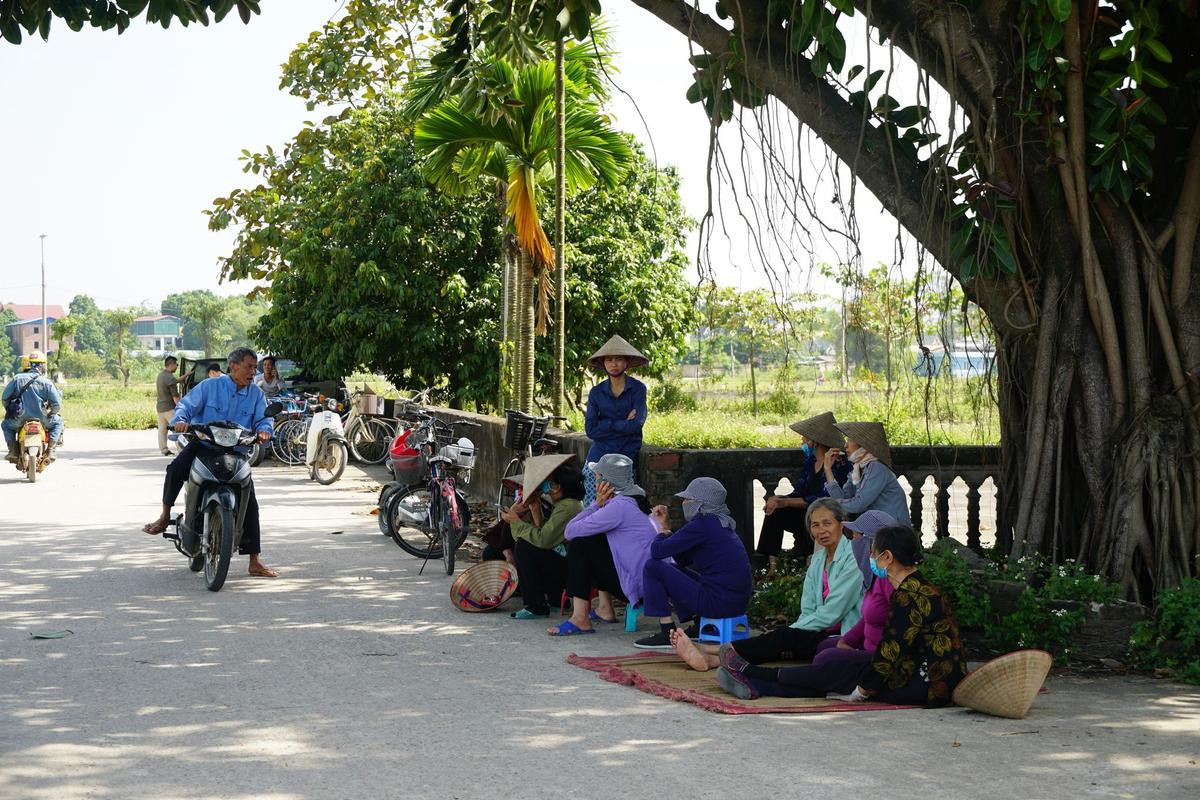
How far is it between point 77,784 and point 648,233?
24.2 m

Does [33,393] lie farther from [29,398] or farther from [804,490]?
[804,490]

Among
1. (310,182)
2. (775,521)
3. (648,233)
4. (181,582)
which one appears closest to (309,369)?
(310,182)

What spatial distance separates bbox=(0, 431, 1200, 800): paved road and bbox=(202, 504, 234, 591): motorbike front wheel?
273mm

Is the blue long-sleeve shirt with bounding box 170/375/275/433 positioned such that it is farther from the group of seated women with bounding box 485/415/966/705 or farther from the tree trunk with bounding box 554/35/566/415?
the tree trunk with bounding box 554/35/566/415

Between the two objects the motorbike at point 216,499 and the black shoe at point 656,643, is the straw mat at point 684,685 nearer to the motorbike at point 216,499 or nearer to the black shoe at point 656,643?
the black shoe at point 656,643

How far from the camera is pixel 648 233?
2884cm

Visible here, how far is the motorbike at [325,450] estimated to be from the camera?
1959cm

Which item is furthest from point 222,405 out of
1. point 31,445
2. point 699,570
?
point 31,445

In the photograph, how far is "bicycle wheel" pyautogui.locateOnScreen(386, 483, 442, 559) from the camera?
11750 mm

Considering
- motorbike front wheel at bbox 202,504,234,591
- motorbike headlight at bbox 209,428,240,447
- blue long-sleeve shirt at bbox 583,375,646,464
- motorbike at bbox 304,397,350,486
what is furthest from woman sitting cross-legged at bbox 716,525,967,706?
motorbike at bbox 304,397,350,486

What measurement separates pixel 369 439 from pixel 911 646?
17084 millimetres

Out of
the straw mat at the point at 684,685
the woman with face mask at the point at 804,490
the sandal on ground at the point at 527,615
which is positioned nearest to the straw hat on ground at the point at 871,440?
the woman with face mask at the point at 804,490

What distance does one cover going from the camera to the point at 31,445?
19375 millimetres

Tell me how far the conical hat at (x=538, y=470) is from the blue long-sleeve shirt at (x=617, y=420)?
1.07m
